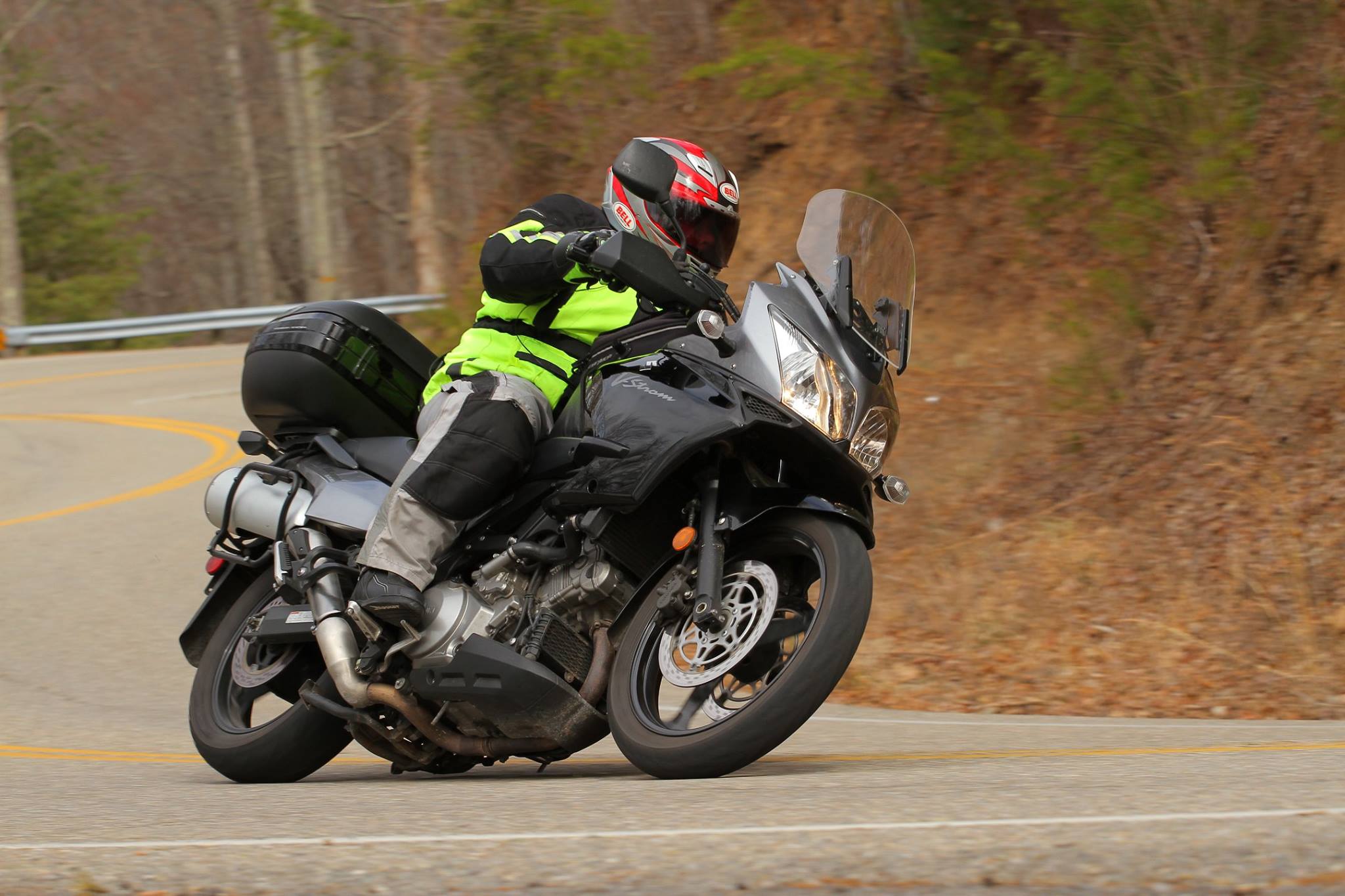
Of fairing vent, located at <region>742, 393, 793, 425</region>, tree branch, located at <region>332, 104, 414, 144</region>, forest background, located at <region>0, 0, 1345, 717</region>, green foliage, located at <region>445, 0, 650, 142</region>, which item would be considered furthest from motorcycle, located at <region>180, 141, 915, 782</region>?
tree branch, located at <region>332, 104, 414, 144</region>

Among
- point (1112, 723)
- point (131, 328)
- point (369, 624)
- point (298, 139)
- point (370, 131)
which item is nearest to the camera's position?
point (369, 624)

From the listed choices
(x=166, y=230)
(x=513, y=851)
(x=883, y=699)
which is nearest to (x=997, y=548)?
(x=883, y=699)

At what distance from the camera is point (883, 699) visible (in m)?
8.41

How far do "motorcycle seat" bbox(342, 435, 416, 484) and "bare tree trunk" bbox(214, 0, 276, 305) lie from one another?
1195 inches

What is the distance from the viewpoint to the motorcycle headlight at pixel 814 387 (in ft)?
15.1

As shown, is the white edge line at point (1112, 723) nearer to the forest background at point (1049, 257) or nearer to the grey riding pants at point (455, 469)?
the forest background at point (1049, 257)

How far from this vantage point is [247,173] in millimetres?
36906

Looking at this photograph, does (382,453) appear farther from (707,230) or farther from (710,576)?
(710,576)

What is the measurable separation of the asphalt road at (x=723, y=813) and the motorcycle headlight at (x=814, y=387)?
1068 mm

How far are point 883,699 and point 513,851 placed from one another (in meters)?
5.42

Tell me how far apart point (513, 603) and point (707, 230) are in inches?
55.2

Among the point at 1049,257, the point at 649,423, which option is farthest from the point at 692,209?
the point at 1049,257

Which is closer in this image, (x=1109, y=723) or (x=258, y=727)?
(x=258, y=727)

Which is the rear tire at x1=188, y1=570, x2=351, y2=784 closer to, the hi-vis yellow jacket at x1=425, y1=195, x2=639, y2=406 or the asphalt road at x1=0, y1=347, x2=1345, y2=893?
the asphalt road at x1=0, y1=347, x2=1345, y2=893
